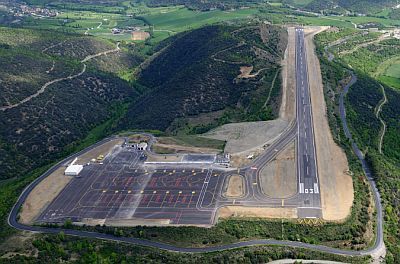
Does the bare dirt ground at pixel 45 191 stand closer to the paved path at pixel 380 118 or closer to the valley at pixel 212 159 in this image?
the valley at pixel 212 159

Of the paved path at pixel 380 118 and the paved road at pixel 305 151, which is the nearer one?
the paved road at pixel 305 151

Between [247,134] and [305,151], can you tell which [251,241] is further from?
[247,134]

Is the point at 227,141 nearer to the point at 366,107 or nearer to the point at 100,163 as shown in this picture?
the point at 100,163

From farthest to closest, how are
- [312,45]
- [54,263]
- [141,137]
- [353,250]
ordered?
[312,45] → [141,137] → [353,250] → [54,263]

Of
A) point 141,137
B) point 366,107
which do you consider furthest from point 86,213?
point 366,107

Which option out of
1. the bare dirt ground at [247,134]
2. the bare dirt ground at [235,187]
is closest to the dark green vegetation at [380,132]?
the bare dirt ground at [247,134]

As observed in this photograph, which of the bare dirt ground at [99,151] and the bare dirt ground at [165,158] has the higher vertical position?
the bare dirt ground at [165,158]
